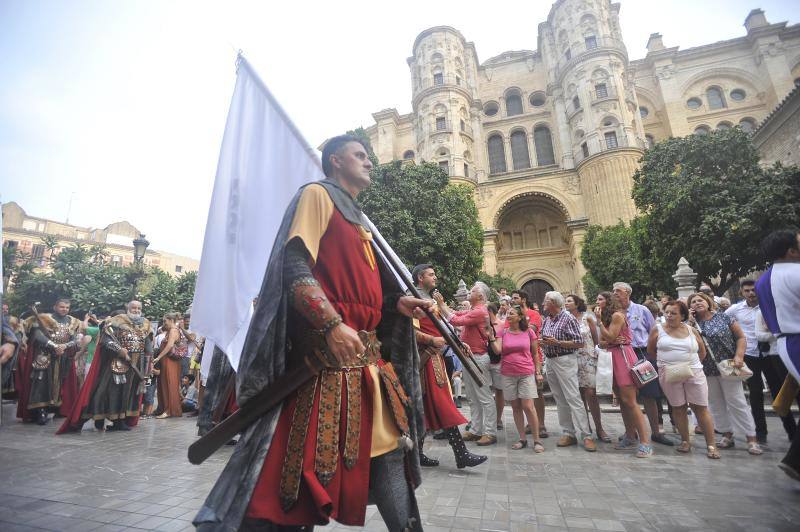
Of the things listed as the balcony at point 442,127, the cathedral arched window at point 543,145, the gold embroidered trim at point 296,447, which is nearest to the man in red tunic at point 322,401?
the gold embroidered trim at point 296,447

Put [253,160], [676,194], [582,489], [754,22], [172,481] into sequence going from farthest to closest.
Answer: [754,22]
[676,194]
[172,481]
[582,489]
[253,160]

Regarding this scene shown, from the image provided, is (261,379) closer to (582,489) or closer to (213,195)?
(213,195)

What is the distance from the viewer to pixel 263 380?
1480 millimetres

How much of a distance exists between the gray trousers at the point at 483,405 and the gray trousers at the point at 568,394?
836 mm

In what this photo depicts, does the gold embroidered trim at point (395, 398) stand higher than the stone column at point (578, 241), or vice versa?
the stone column at point (578, 241)

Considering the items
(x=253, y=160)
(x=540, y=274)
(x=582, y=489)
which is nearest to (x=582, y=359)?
(x=582, y=489)

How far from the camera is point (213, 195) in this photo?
2289 mm

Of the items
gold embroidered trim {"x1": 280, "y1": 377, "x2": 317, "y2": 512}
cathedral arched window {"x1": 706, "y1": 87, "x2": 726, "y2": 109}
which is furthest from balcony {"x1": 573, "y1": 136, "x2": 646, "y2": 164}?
gold embroidered trim {"x1": 280, "y1": 377, "x2": 317, "y2": 512}

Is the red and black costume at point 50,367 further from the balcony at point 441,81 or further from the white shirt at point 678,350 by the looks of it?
the balcony at point 441,81

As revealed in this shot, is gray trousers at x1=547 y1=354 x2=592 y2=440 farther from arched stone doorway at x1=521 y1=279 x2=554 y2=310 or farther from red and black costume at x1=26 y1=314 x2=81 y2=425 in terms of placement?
arched stone doorway at x1=521 y1=279 x2=554 y2=310

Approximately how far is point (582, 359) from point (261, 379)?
4938mm

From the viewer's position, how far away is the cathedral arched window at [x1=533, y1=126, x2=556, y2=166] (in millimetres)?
31922

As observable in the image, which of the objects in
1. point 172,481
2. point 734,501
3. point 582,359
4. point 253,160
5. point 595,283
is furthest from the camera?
point 595,283

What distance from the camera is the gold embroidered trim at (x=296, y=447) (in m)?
1.37
